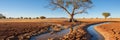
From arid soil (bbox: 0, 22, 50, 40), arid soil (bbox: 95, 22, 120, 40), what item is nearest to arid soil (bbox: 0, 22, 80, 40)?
arid soil (bbox: 0, 22, 50, 40)

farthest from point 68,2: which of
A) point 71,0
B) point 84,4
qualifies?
point 84,4

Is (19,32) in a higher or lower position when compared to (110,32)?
higher

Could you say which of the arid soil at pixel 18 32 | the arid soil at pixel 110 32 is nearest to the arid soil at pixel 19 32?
the arid soil at pixel 18 32

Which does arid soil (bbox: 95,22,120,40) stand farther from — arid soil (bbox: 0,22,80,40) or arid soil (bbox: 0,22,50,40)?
arid soil (bbox: 0,22,50,40)

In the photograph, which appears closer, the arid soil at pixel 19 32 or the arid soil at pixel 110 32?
the arid soil at pixel 19 32

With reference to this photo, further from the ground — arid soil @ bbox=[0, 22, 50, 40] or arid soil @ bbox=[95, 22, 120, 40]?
arid soil @ bbox=[0, 22, 50, 40]

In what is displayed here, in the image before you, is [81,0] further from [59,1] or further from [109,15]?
[109,15]

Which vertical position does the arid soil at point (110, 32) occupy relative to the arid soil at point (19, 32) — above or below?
below

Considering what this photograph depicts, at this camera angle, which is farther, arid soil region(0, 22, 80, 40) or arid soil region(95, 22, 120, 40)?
arid soil region(95, 22, 120, 40)

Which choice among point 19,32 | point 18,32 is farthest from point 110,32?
point 18,32

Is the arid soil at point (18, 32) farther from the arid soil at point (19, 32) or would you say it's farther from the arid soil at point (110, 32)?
the arid soil at point (110, 32)

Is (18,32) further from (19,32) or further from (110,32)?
(110,32)

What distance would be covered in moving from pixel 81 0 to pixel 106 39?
137 ft

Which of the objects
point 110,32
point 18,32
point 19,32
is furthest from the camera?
point 110,32
